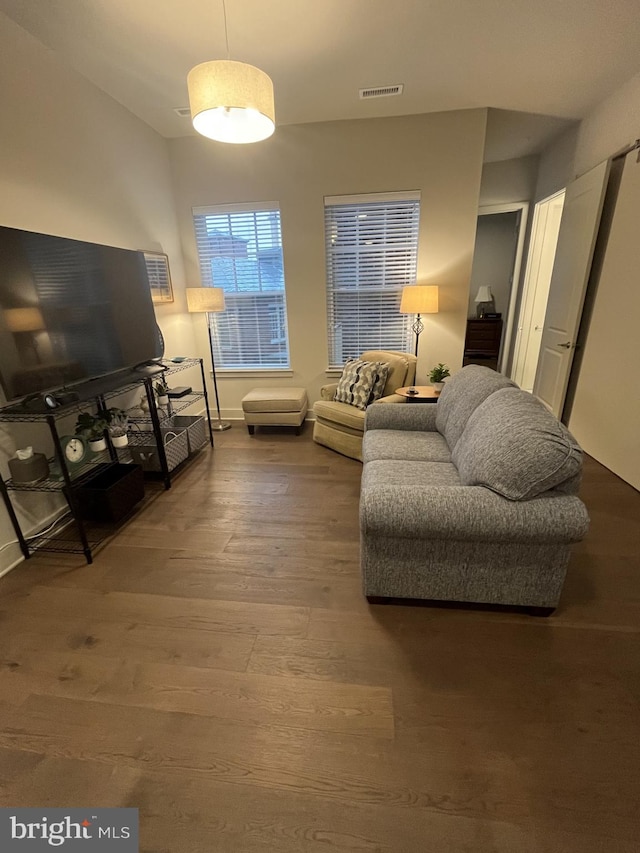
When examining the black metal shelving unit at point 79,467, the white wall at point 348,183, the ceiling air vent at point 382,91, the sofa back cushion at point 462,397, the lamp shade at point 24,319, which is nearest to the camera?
the lamp shade at point 24,319

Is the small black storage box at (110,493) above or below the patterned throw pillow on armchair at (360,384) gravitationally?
below

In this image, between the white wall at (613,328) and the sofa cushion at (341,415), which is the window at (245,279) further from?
the white wall at (613,328)

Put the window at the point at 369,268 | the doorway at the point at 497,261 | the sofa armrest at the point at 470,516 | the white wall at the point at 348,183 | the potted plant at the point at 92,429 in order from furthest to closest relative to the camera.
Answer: the doorway at the point at 497,261, the window at the point at 369,268, the white wall at the point at 348,183, the potted plant at the point at 92,429, the sofa armrest at the point at 470,516

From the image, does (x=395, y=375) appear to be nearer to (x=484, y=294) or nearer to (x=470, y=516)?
(x=470, y=516)

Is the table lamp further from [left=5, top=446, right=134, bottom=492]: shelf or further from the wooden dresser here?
[left=5, top=446, right=134, bottom=492]: shelf

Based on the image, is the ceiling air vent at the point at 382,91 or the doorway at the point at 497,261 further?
the doorway at the point at 497,261

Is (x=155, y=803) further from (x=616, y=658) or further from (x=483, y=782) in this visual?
(x=616, y=658)

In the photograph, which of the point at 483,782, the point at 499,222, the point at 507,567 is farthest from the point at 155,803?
the point at 499,222

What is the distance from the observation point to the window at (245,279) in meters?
3.86

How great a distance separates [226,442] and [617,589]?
3.23m

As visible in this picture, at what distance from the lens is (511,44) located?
92.7 inches

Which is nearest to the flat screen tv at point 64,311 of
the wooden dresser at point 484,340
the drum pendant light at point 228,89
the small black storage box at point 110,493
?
the small black storage box at point 110,493

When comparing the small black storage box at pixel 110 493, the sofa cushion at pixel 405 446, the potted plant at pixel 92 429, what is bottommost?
the small black storage box at pixel 110 493

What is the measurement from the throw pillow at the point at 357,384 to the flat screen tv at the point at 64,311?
69.3 inches
